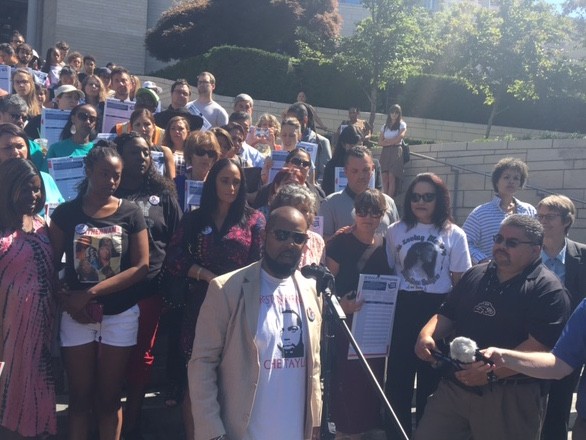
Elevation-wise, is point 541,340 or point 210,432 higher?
point 541,340

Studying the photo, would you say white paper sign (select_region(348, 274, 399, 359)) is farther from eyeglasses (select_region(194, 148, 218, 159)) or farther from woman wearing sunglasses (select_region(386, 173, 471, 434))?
eyeglasses (select_region(194, 148, 218, 159))

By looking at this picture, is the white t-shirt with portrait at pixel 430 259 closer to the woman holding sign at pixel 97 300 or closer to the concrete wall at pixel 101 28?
the woman holding sign at pixel 97 300

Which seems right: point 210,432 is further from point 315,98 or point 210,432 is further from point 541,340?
point 315,98

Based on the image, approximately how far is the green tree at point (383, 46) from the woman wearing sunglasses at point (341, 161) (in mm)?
15261

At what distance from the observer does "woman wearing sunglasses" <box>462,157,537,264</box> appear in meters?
7.05

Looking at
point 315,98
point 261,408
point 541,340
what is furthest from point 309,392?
point 315,98

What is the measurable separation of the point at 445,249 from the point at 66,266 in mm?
2640

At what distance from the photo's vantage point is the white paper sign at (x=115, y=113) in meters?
8.44

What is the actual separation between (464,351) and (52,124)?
4.84 m

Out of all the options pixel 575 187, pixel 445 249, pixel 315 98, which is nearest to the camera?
pixel 445 249

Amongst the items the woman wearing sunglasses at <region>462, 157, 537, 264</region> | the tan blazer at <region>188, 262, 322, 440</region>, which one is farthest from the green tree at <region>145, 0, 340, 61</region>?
the tan blazer at <region>188, 262, 322, 440</region>

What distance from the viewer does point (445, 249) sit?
6117 millimetres

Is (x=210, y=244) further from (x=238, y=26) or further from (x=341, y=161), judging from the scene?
(x=238, y=26)

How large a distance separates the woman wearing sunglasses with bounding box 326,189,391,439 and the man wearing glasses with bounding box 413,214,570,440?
2.90 feet
